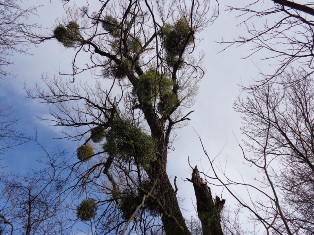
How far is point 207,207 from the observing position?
429 cm

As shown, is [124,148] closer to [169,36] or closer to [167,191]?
[167,191]

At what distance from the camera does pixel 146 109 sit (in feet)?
18.9

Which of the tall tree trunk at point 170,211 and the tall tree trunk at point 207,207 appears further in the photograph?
the tall tree trunk at point 170,211

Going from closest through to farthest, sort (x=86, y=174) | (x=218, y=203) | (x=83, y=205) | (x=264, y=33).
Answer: (x=264, y=33) → (x=218, y=203) → (x=83, y=205) → (x=86, y=174)

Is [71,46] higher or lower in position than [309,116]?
higher

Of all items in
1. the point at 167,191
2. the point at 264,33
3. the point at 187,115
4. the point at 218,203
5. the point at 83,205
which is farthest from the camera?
the point at 187,115

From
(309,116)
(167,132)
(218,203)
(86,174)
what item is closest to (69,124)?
(86,174)

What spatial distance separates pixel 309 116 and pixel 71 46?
14.4ft

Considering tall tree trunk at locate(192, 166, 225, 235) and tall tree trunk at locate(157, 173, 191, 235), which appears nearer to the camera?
tall tree trunk at locate(192, 166, 225, 235)

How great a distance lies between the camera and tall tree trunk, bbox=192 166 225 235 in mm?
4098

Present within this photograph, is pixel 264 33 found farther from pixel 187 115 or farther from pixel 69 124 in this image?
pixel 69 124

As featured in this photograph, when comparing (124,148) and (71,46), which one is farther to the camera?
(71,46)

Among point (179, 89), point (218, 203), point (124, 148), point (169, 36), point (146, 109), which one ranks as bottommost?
point (218, 203)

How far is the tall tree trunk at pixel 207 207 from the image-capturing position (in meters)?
4.10
